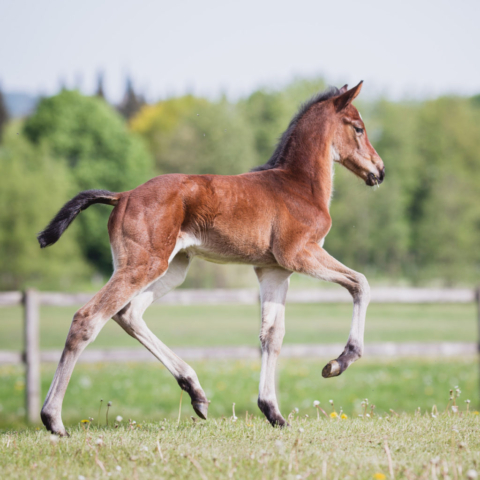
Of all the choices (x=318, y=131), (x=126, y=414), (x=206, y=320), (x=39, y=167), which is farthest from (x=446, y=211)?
(x=318, y=131)

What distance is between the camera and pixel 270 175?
467 centimetres

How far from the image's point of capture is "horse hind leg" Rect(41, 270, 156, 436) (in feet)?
13.2

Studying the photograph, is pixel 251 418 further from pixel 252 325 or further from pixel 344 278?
pixel 252 325

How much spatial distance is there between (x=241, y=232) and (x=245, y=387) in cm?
879

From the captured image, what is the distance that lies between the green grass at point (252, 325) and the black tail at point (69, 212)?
17444 millimetres

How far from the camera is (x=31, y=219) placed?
3281 centimetres

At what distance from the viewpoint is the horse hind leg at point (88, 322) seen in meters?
4.04

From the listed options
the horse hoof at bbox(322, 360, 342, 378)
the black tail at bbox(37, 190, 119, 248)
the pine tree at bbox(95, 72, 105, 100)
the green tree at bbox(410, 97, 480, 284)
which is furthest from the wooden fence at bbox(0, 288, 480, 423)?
the pine tree at bbox(95, 72, 105, 100)

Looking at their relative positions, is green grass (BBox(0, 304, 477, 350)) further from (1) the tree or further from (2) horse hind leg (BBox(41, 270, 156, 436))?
(2) horse hind leg (BBox(41, 270, 156, 436))

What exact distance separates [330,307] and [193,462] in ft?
126

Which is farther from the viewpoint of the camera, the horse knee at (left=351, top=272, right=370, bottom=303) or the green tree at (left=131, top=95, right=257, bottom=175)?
the green tree at (left=131, top=95, right=257, bottom=175)

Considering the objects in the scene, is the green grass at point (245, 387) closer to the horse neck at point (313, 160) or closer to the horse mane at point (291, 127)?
the horse mane at point (291, 127)

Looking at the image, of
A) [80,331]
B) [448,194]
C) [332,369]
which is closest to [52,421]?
[80,331]

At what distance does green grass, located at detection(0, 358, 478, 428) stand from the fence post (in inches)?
10.1
